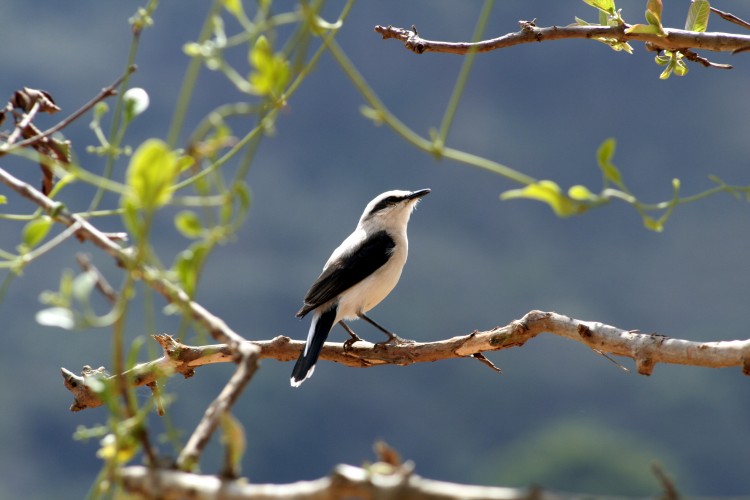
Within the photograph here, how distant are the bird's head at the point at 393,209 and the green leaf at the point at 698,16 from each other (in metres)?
2.02

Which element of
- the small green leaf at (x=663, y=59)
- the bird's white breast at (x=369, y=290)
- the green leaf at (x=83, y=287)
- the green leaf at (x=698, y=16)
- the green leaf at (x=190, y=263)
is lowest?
the green leaf at (x=83, y=287)

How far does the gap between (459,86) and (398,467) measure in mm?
397

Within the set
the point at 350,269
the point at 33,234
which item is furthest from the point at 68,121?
the point at 350,269

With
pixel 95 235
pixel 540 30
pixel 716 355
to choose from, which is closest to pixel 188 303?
pixel 95 235

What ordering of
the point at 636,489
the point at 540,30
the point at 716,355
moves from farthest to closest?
the point at 636,489 < the point at 540,30 < the point at 716,355

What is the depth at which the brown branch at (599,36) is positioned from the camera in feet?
5.29

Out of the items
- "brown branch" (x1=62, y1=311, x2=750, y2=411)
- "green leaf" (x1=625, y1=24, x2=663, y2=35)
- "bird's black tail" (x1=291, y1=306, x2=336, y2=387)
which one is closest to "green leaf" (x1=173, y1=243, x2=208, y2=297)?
"brown branch" (x1=62, y1=311, x2=750, y2=411)

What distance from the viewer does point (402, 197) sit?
12.3 feet

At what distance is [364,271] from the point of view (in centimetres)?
343

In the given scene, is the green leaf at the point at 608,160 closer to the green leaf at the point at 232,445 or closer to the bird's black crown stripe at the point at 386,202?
the green leaf at the point at 232,445

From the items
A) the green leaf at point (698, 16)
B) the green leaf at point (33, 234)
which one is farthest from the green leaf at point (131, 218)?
the green leaf at point (698, 16)

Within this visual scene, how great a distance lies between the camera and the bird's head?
3721 millimetres

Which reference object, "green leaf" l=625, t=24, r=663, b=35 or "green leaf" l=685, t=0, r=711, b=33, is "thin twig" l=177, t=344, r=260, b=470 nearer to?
"green leaf" l=625, t=24, r=663, b=35

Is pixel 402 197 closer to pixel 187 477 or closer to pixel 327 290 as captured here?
pixel 327 290
